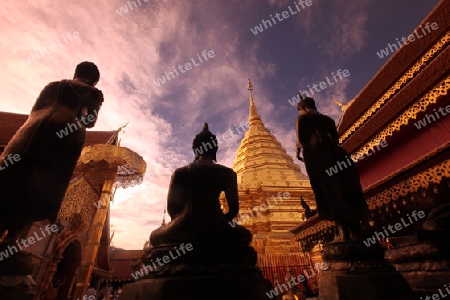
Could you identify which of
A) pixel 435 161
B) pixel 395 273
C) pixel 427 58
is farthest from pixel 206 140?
pixel 427 58

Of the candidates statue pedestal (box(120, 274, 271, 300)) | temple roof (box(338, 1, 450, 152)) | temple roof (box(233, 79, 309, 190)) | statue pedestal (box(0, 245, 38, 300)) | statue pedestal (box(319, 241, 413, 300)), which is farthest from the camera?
temple roof (box(233, 79, 309, 190))

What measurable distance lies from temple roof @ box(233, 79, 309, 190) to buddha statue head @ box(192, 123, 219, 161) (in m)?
13.0

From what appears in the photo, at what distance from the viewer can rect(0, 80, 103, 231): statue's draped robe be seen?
2002 millimetres

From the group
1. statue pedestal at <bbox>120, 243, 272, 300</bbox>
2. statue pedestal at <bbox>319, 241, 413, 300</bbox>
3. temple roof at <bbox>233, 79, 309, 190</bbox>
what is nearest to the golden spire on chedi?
temple roof at <bbox>233, 79, 309, 190</bbox>

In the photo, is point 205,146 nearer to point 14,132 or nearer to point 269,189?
point 14,132

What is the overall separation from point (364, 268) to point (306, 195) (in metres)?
14.1

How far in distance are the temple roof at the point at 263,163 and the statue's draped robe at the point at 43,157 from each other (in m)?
13.7

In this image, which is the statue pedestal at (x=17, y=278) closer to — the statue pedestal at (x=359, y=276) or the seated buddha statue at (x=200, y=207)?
the seated buddha statue at (x=200, y=207)

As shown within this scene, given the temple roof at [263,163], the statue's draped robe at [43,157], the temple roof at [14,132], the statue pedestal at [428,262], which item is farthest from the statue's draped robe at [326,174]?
the temple roof at [263,163]

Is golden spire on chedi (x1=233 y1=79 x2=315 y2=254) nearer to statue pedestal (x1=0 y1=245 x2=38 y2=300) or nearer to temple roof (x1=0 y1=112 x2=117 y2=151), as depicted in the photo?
temple roof (x1=0 y1=112 x2=117 y2=151)

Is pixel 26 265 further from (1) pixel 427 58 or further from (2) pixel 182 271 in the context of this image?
(1) pixel 427 58

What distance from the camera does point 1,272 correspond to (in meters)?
1.78

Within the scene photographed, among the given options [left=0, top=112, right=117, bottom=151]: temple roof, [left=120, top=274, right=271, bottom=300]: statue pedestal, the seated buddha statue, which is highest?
[left=0, top=112, right=117, bottom=151]: temple roof

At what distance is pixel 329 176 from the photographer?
9.89 ft
